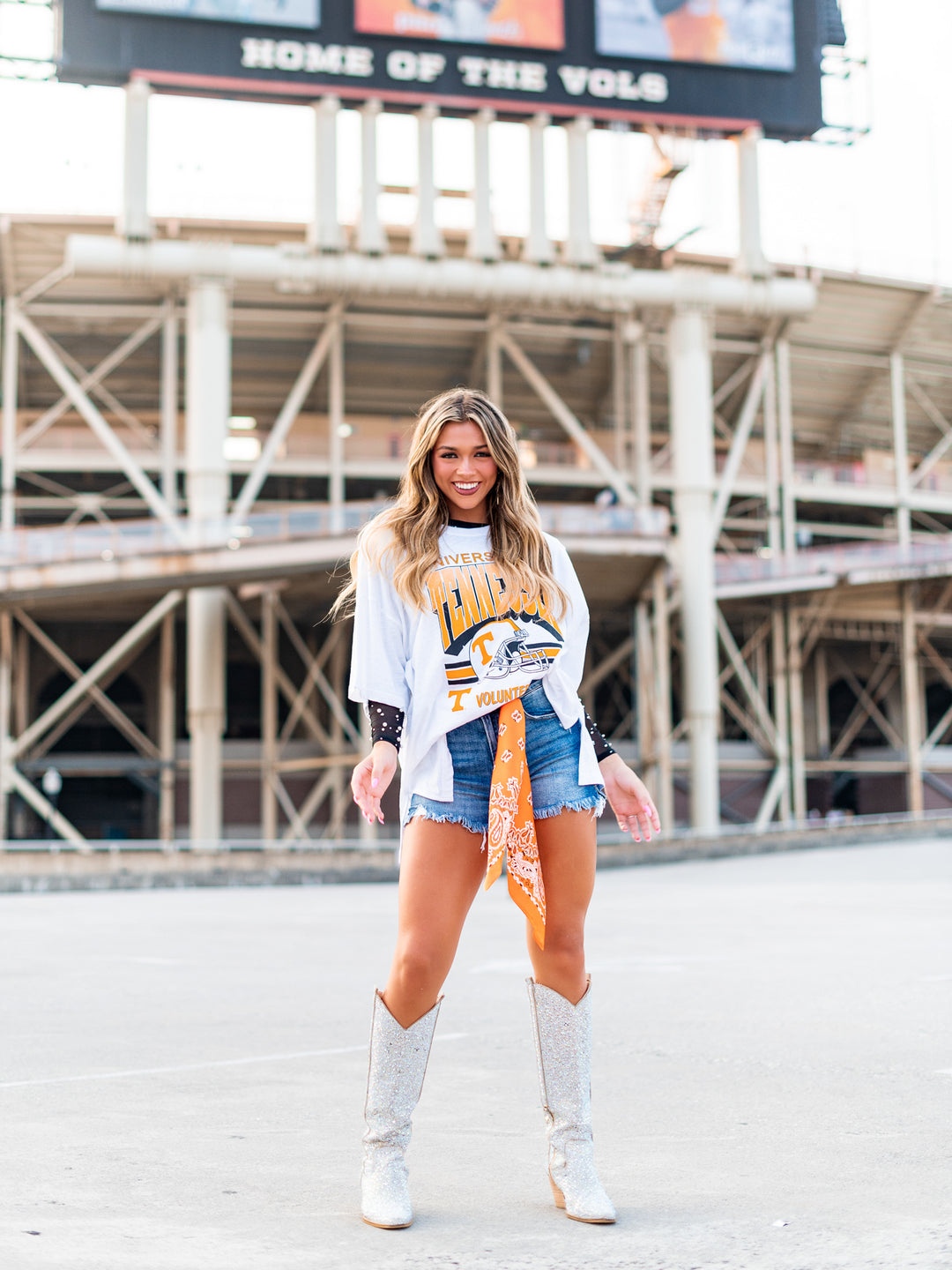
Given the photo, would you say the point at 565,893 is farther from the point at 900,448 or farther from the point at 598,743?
the point at 900,448

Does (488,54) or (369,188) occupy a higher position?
(488,54)

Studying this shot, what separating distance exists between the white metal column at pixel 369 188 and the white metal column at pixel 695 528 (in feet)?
26.4

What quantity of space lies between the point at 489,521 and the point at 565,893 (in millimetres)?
966

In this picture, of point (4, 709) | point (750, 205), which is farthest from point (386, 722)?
point (750, 205)

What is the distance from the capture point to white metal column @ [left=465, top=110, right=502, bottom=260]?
33.8 m

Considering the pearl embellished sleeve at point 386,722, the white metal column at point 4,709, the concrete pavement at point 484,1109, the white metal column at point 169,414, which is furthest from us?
the white metal column at point 169,414

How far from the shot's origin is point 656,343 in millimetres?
39375

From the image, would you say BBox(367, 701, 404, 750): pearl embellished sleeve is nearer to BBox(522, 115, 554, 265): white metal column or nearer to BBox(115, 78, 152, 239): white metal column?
BBox(115, 78, 152, 239): white metal column

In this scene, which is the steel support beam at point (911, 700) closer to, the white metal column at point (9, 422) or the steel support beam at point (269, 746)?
the steel support beam at point (269, 746)

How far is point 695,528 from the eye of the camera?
118 ft

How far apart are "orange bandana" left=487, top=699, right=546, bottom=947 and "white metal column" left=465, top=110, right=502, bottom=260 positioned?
31.8 metres

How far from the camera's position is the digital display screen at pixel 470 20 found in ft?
108

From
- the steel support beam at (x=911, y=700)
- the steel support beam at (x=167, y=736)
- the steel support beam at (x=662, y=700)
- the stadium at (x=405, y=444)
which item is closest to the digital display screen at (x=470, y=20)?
the stadium at (x=405, y=444)

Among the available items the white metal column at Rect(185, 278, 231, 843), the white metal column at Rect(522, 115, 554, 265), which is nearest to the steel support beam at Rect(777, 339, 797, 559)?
the white metal column at Rect(522, 115, 554, 265)
